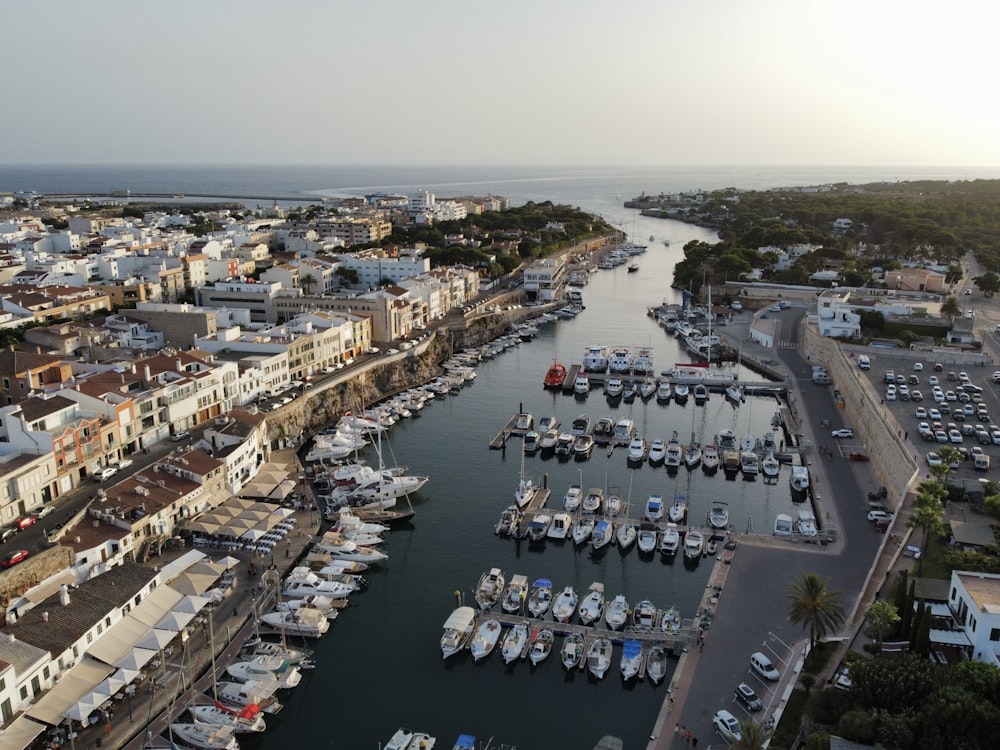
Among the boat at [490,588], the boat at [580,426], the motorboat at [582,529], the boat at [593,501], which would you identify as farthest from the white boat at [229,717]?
the boat at [580,426]

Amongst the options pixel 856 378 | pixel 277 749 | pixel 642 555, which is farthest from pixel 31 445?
pixel 856 378

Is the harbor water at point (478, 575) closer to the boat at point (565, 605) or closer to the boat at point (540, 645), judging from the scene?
the boat at point (540, 645)

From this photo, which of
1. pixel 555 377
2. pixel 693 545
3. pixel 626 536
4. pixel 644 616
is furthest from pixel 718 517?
pixel 555 377

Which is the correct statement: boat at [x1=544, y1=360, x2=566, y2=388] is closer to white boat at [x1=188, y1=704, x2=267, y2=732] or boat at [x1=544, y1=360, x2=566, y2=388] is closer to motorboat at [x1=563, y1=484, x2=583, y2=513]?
motorboat at [x1=563, y1=484, x2=583, y2=513]

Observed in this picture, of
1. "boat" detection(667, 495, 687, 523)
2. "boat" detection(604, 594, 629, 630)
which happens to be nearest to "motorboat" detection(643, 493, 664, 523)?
"boat" detection(667, 495, 687, 523)

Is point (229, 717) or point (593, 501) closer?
point (229, 717)

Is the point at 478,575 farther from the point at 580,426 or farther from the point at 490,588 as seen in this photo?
the point at 580,426

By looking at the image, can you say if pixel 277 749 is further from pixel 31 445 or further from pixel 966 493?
pixel 966 493
